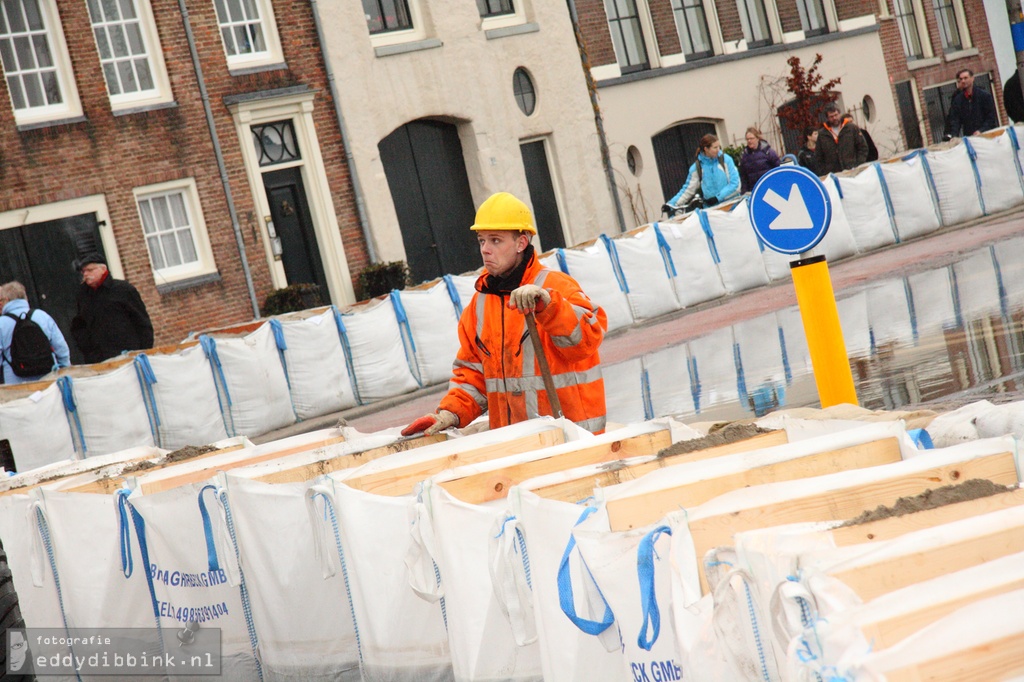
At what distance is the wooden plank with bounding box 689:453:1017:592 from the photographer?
306cm

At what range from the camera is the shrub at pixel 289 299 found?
20891 mm

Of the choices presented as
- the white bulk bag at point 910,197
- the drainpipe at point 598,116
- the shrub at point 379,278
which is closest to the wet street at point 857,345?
the white bulk bag at point 910,197

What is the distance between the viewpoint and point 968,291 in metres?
13.5

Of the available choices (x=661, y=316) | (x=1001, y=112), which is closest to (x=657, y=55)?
(x=661, y=316)

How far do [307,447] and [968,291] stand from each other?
30.6 feet

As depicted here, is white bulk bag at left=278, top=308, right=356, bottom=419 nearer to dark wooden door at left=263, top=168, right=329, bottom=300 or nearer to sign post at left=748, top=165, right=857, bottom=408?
dark wooden door at left=263, top=168, right=329, bottom=300

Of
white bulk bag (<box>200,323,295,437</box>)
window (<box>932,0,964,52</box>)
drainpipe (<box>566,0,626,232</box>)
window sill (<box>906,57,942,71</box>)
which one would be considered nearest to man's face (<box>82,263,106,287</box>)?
white bulk bag (<box>200,323,295,437</box>)

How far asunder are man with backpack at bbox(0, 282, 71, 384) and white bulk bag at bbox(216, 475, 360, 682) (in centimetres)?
893

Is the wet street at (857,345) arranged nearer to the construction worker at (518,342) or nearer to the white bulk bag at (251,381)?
the white bulk bag at (251,381)

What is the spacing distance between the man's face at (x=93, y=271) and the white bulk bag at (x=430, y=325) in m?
3.41

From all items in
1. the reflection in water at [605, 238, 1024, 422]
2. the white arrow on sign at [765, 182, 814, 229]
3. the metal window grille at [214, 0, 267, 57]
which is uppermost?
the metal window grille at [214, 0, 267, 57]

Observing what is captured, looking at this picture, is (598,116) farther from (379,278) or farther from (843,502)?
(843,502)

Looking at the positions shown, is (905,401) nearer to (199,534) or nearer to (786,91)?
(199,534)

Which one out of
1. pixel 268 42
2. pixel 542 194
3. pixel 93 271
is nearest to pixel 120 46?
pixel 268 42
